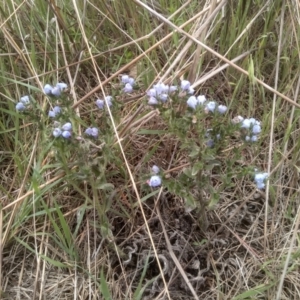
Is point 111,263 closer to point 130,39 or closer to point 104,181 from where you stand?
point 104,181

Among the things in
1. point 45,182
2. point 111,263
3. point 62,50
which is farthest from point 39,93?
point 111,263

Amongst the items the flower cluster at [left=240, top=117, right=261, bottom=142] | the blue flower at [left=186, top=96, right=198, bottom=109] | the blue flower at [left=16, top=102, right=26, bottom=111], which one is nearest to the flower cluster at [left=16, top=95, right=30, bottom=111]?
the blue flower at [left=16, top=102, right=26, bottom=111]

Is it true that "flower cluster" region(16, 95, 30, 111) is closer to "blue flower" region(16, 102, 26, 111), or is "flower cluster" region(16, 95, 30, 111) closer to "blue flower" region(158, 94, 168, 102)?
"blue flower" region(16, 102, 26, 111)

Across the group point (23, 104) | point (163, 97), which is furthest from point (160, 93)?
point (23, 104)

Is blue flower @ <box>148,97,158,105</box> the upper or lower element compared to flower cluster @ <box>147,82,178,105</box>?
lower

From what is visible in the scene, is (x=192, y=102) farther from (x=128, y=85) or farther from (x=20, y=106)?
(x=20, y=106)
